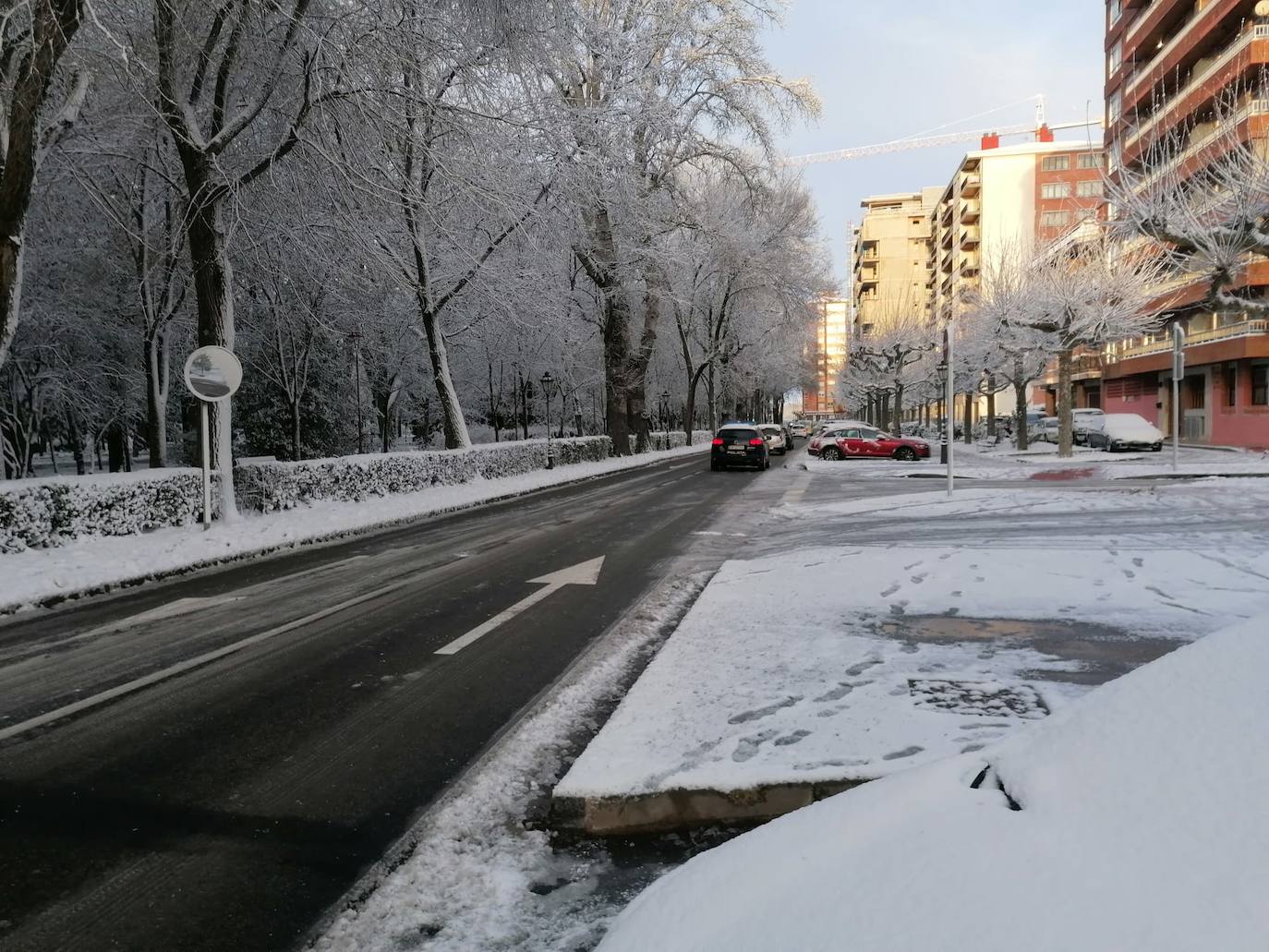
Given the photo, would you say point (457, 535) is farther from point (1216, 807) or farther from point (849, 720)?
point (1216, 807)

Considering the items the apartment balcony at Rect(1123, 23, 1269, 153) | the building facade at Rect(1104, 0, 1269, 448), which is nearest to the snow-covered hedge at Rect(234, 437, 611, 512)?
the building facade at Rect(1104, 0, 1269, 448)

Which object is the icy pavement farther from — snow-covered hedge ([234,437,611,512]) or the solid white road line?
snow-covered hedge ([234,437,611,512])

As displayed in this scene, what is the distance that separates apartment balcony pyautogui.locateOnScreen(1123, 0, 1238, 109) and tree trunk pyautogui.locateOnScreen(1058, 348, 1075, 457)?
680 inches

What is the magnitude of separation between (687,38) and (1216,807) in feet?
104

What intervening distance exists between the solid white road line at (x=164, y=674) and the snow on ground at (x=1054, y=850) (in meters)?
4.34

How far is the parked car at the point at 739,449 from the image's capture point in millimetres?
28328

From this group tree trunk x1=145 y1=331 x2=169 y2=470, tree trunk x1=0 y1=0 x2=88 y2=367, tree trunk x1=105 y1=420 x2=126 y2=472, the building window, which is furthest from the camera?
the building window

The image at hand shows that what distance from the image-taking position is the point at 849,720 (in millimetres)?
4258

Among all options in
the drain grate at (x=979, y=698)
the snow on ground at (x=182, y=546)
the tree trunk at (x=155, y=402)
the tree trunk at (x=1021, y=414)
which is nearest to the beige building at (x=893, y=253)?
the tree trunk at (x=1021, y=414)

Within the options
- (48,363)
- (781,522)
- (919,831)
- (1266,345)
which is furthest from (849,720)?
(1266,345)

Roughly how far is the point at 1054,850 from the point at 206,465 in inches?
537

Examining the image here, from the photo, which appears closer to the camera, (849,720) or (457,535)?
(849,720)

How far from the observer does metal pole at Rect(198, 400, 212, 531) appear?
13.0m

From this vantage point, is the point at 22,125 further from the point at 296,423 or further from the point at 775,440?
the point at 775,440
